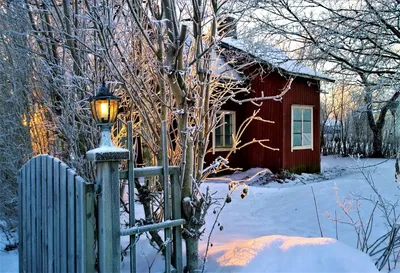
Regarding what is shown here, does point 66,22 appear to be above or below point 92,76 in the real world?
above

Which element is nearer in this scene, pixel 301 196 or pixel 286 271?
pixel 286 271

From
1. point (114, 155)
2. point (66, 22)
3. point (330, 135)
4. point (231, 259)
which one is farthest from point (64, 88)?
point (330, 135)

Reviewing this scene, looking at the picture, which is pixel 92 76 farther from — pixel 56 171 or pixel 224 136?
pixel 224 136

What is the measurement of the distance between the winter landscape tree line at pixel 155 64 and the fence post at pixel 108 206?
2.57 ft

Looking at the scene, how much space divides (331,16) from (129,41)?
2564 mm

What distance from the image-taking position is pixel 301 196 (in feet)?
22.5

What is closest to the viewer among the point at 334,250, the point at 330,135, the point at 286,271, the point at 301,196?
the point at 286,271

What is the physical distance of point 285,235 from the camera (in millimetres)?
4562

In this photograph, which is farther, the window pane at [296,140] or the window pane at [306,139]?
the window pane at [306,139]

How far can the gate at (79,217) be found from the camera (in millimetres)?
2389

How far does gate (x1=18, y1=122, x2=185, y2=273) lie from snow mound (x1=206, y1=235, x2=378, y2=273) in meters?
0.53

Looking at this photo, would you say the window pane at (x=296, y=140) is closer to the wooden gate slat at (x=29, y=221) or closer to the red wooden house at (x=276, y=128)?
the red wooden house at (x=276, y=128)

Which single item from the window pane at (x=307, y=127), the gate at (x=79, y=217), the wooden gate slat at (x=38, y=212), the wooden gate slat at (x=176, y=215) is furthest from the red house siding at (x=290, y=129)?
the wooden gate slat at (x=38, y=212)

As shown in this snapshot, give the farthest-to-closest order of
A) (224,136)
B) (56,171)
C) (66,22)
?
1. (224,136)
2. (66,22)
3. (56,171)
